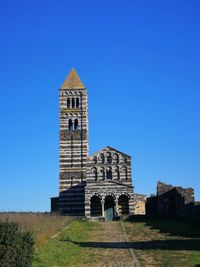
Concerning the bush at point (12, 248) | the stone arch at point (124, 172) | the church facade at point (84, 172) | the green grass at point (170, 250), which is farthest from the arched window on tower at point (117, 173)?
the bush at point (12, 248)

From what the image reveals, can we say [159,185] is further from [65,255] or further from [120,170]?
[65,255]

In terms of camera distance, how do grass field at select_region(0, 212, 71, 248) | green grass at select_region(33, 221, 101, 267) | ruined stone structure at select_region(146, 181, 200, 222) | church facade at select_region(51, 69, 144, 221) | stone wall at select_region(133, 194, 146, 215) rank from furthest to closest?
stone wall at select_region(133, 194, 146, 215) < church facade at select_region(51, 69, 144, 221) < ruined stone structure at select_region(146, 181, 200, 222) < grass field at select_region(0, 212, 71, 248) < green grass at select_region(33, 221, 101, 267)

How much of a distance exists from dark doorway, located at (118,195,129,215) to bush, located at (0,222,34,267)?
37293mm

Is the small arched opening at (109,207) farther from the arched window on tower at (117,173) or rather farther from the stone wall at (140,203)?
the stone wall at (140,203)

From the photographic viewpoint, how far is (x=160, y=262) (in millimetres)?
13688

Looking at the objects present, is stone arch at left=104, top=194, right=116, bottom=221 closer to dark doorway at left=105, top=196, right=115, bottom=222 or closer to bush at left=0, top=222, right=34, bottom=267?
dark doorway at left=105, top=196, right=115, bottom=222

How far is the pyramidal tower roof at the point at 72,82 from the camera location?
5798cm

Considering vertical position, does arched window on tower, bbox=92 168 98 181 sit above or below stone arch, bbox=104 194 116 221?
above

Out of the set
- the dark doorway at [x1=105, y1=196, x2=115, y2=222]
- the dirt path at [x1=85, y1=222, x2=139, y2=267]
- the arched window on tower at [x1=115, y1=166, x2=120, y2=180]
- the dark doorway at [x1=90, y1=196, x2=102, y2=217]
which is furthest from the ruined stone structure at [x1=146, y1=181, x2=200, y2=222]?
the dirt path at [x1=85, y1=222, x2=139, y2=267]

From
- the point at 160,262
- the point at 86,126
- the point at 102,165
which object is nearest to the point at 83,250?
the point at 160,262

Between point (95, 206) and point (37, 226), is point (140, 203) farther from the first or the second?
point (37, 226)

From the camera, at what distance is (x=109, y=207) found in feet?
159

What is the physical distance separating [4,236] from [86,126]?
150 feet

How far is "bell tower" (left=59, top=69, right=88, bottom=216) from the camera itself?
51000 millimetres
